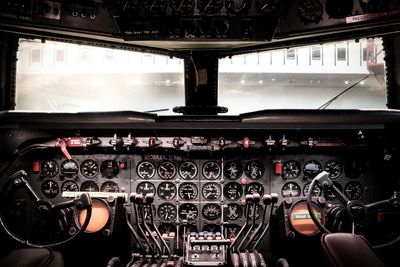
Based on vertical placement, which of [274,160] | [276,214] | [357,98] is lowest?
[276,214]

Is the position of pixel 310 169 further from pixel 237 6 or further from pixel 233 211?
pixel 237 6

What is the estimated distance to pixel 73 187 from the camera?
4.06 metres

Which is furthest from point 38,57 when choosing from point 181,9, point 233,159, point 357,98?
point 357,98

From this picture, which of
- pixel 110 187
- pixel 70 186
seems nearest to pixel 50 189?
pixel 70 186

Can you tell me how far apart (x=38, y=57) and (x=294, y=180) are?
3193 millimetres

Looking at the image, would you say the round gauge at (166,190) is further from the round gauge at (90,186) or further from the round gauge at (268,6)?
the round gauge at (268,6)

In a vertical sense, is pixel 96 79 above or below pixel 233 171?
above

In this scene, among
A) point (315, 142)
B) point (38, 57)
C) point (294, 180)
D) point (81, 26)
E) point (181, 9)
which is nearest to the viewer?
point (181, 9)

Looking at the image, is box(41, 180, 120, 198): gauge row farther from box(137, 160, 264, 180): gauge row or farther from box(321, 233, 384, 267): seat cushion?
box(321, 233, 384, 267): seat cushion

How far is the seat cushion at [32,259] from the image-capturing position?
2111 millimetres

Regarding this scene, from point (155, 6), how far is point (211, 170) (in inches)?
70.4

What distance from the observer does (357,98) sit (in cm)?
427

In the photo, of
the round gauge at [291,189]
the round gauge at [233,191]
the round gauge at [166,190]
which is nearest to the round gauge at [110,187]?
the round gauge at [166,190]

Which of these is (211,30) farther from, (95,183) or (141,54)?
(95,183)
